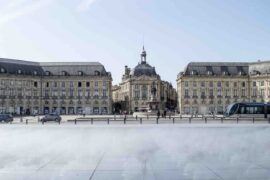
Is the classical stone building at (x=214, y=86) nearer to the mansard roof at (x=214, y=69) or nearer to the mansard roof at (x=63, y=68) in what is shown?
the mansard roof at (x=214, y=69)

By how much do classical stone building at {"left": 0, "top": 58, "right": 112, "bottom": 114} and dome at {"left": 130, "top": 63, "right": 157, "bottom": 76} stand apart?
14.8 meters

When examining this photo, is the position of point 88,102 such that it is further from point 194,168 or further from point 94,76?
point 194,168

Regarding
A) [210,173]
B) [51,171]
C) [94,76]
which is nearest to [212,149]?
[210,173]

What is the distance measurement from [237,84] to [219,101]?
27.9 ft

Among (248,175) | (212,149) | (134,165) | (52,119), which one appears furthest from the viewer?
(52,119)

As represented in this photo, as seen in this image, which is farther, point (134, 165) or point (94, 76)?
point (94, 76)

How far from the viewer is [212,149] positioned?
2136cm

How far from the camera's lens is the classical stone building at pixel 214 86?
14588cm

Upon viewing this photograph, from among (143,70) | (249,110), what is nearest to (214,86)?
(143,70)

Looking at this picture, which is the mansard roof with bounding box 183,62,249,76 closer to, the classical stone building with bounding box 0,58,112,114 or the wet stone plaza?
the classical stone building with bounding box 0,58,112,114

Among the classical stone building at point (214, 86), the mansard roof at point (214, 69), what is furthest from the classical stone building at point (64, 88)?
the mansard roof at point (214, 69)

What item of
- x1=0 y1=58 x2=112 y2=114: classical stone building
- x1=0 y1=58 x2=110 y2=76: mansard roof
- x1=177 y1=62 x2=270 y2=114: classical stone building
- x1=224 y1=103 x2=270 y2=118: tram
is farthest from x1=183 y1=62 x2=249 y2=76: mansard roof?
x1=224 y1=103 x2=270 y2=118: tram

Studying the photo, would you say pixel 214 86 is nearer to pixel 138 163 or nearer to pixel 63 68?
pixel 63 68

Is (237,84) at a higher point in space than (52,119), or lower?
higher
